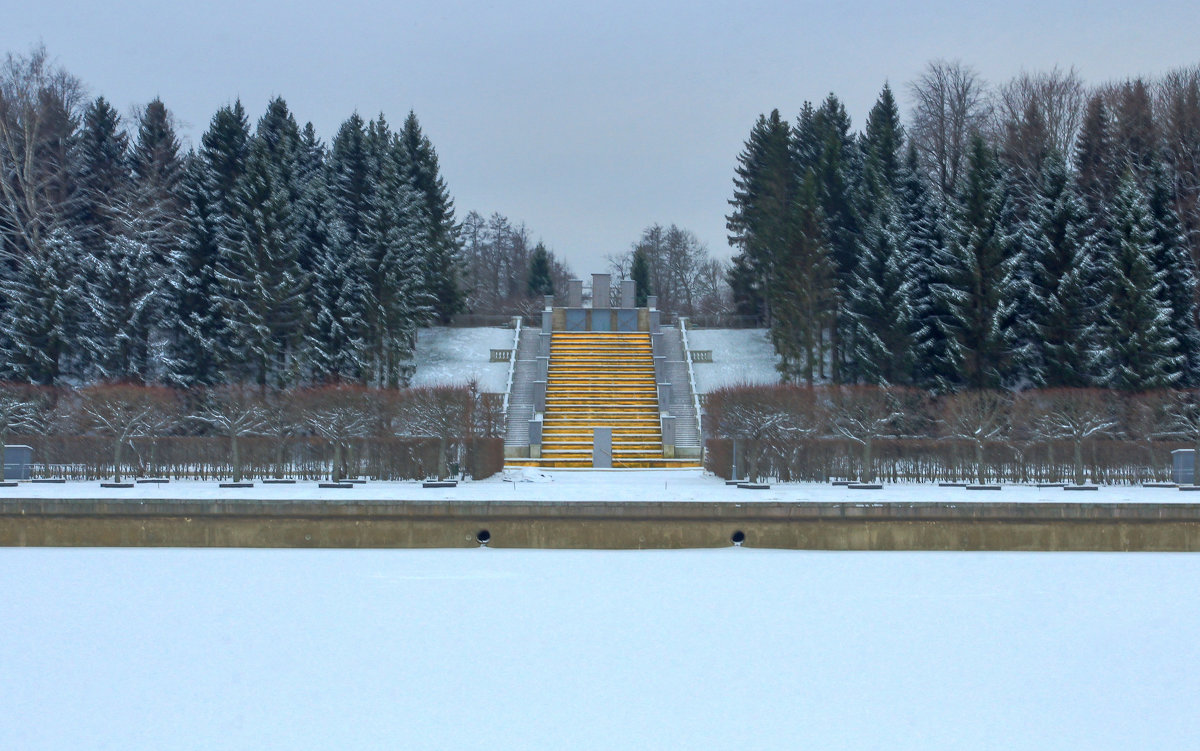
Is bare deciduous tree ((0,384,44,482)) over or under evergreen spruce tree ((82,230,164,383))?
under

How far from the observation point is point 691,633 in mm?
14531

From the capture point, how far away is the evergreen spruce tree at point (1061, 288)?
115ft

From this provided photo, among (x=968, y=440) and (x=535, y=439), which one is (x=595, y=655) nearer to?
(x=968, y=440)

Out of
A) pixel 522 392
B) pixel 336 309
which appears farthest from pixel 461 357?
pixel 336 309

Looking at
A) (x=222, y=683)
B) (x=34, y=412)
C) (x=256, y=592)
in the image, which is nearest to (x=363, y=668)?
(x=222, y=683)

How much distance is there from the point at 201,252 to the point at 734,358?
69.9 ft

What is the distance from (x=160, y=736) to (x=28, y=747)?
1145 millimetres

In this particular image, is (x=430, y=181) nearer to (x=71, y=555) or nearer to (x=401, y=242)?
(x=401, y=242)

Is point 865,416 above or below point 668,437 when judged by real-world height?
above

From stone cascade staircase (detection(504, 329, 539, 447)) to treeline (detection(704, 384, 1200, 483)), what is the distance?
8.62m

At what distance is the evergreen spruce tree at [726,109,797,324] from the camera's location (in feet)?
159

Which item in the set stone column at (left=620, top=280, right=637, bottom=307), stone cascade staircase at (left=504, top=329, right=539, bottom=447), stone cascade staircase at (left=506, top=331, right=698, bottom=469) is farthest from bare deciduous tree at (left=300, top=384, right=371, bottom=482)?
stone column at (left=620, top=280, right=637, bottom=307)

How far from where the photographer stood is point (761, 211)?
51.2m

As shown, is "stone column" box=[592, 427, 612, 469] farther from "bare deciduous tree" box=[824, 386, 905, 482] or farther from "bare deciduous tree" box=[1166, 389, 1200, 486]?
"bare deciduous tree" box=[1166, 389, 1200, 486]
